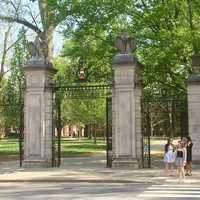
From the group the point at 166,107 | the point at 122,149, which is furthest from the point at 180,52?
the point at 122,149

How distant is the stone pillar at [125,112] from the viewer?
26.7 m

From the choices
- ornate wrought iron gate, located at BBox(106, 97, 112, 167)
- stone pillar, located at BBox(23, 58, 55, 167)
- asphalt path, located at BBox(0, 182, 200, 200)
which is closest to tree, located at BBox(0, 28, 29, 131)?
A: stone pillar, located at BBox(23, 58, 55, 167)

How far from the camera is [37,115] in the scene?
28.0 metres

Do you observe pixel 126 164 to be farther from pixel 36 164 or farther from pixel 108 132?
pixel 36 164

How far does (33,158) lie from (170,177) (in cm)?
799

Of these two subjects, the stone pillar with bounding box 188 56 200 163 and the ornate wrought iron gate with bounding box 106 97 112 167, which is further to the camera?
the ornate wrought iron gate with bounding box 106 97 112 167

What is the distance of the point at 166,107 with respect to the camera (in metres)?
30.8

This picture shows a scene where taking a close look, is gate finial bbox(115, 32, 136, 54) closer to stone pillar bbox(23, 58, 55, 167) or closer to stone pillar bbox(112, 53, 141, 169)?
stone pillar bbox(112, 53, 141, 169)

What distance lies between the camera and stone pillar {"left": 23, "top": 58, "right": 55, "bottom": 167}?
91.7ft

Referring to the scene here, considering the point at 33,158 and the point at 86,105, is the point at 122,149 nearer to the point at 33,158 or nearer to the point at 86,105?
the point at 33,158

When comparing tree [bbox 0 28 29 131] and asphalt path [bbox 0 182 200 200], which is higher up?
tree [bbox 0 28 29 131]

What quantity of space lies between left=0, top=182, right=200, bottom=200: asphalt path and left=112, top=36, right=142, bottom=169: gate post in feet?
19.3

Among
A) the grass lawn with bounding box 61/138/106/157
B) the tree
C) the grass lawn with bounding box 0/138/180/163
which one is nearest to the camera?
the grass lawn with bounding box 0/138/180/163

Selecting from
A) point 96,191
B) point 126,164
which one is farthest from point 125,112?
point 96,191
